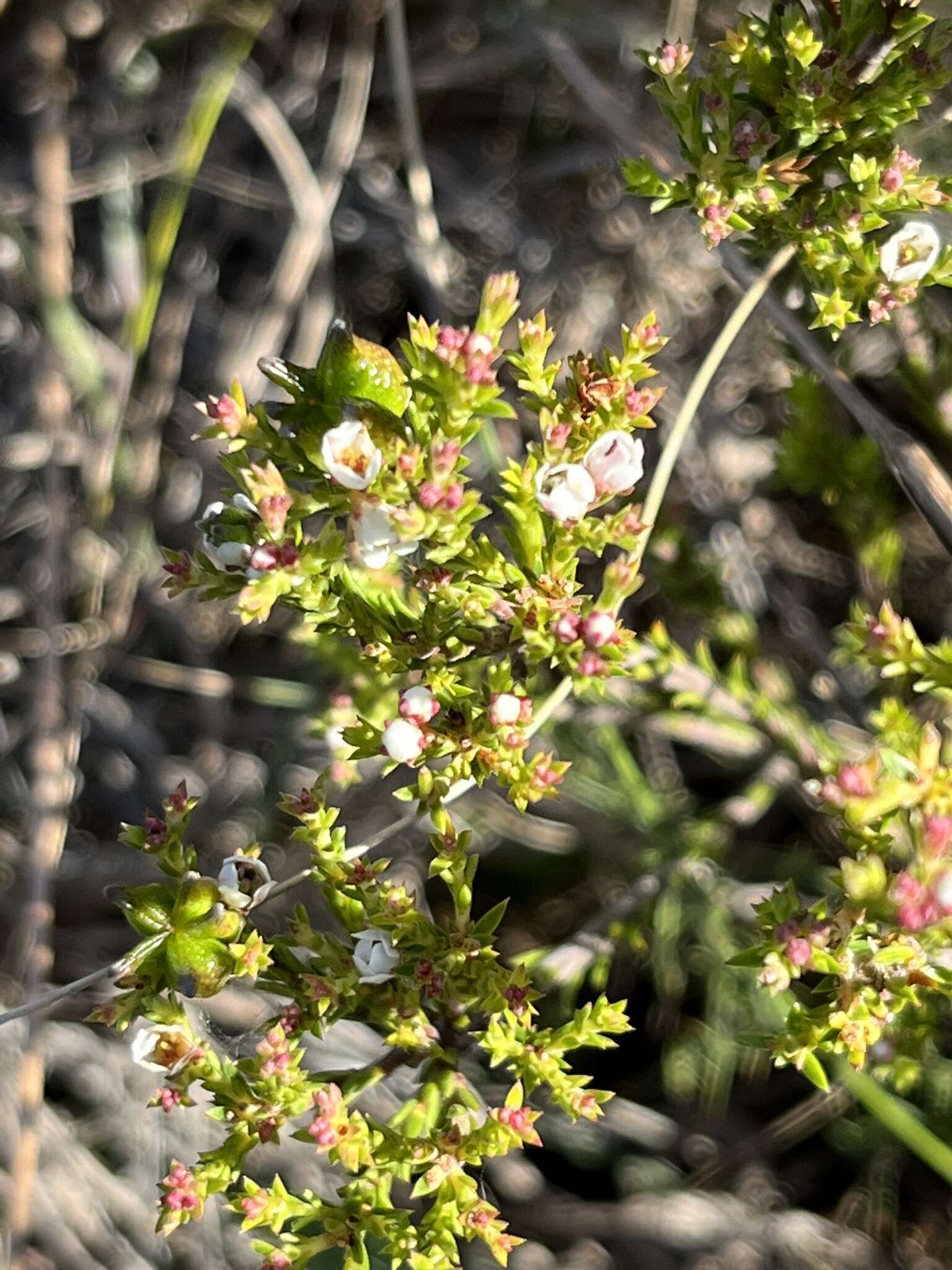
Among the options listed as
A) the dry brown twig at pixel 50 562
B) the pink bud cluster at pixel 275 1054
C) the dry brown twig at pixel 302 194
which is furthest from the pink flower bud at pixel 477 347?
the dry brown twig at pixel 50 562

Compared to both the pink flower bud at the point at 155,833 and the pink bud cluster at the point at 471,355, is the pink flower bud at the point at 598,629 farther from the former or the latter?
the pink flower bud at the point at 155,833

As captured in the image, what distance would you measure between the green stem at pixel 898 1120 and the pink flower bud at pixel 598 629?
46.2 inches

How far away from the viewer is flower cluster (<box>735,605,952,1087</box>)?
5.31ft

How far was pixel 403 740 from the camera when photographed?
1743 mm

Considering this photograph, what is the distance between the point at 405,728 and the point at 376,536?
0.31m

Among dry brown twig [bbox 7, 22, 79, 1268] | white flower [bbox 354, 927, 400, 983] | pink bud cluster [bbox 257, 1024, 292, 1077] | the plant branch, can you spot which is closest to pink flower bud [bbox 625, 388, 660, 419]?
the plant branch

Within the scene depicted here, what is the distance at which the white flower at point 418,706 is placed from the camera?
1762 mm

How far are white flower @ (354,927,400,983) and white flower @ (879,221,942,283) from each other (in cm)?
146

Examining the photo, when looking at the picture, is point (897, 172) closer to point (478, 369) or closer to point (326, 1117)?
point (478, 369)

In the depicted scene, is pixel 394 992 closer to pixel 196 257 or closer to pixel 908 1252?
pixel 908 1252

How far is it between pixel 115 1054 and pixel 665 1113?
5.08 feet

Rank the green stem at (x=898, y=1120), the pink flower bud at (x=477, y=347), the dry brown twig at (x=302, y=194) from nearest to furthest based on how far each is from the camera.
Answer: the pink flower bud at (x=477, y=347), the green stem at (x=898, y=1120), the dry brown twig at (x=302, y=194)

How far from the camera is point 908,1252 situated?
8.69 ft

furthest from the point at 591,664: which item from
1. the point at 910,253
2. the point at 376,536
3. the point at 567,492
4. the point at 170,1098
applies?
the point at 170,1098
